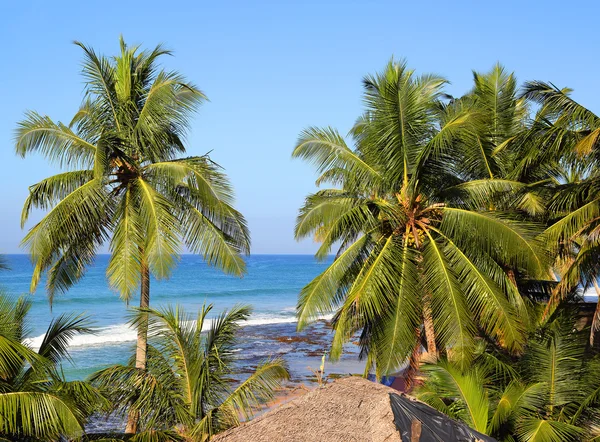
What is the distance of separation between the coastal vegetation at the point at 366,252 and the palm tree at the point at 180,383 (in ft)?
0.11

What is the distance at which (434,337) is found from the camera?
536 inches

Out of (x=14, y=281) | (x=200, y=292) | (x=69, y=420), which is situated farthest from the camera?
(x=14, y=281)

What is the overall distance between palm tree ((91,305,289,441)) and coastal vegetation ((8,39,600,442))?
3 centimetres

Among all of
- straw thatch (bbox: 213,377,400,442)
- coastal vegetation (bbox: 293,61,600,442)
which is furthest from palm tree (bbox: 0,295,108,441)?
coastal vegetation (bbox: 293,61,600,442)

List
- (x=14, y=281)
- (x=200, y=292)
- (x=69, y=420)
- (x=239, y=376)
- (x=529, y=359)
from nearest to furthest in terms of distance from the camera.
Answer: (x=69, y=420) < (x=529, y=359) < (x=239, y=376) < (x=200, y=292) < (x=14, y=281)

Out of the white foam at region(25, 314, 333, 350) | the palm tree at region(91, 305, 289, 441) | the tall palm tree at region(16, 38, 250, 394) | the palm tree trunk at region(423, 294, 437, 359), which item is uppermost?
the tall palm tree at region(16, 38, 250, 394)

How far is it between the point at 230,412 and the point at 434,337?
4.83m

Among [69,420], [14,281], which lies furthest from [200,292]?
[69,420]

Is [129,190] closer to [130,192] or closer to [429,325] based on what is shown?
[130,192]

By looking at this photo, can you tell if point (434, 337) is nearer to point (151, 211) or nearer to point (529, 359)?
point (529, 359)

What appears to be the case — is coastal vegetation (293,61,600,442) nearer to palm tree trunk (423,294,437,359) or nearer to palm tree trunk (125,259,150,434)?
palm tree trunk (423,294,437,359)

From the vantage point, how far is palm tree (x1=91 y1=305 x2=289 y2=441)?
433 inches

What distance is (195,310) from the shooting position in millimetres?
53156

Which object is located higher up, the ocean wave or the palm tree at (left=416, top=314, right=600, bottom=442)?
the palm tree at (left=416, top=314, right=600, bottom=442)
